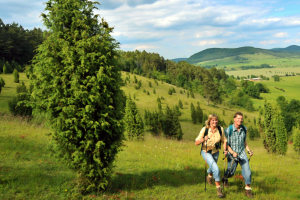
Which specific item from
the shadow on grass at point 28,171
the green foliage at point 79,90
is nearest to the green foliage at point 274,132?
the green foliage at point 79,90

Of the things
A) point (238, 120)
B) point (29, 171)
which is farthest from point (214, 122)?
point (29, 171)

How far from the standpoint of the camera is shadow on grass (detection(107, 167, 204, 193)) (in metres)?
6.97

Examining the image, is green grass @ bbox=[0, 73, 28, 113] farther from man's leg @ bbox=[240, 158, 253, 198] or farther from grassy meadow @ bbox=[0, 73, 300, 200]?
man's leg @ bbox=[240, 158, 253, 198]

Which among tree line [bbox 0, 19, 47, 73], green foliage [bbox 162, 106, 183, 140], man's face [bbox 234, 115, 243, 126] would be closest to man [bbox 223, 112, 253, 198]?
man's face [bbox 234, 115, 243, 126]

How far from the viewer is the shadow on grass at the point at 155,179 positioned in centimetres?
697

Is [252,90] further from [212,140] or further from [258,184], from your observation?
[212,140]

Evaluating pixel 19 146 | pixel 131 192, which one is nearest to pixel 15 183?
pixel 131 192

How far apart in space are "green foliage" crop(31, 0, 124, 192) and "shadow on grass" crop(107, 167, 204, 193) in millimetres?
902

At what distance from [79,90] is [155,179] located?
13.9 ft

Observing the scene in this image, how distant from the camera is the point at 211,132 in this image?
6789mm

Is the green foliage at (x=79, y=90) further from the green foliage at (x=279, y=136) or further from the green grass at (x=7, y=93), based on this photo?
the green grass at (x=7, y=93)

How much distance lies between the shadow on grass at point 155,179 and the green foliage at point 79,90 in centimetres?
90

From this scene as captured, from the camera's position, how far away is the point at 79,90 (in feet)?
19.3

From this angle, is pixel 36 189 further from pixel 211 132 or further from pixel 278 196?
pixel 278 196
